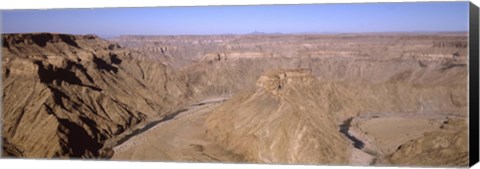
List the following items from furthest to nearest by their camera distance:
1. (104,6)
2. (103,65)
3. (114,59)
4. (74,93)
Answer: (74,93)
(103,65)
(114,59)
(104,6)

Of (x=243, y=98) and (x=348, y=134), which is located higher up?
(x=243, y=98)

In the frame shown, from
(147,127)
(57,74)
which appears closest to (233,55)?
(147,127)

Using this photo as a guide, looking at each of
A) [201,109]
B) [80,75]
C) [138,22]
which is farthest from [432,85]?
[80,75]

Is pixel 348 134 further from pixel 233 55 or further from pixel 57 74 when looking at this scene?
pixel 57 74

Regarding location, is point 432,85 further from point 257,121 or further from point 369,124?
point 257,121

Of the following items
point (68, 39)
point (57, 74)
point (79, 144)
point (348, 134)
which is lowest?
point (79, 144)

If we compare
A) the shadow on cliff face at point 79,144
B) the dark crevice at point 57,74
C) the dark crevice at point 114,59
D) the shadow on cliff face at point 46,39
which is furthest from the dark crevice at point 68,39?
the shadow on cliff face at point 79,144

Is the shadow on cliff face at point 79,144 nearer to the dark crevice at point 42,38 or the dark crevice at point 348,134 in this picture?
the dark crevice at point 42,38
